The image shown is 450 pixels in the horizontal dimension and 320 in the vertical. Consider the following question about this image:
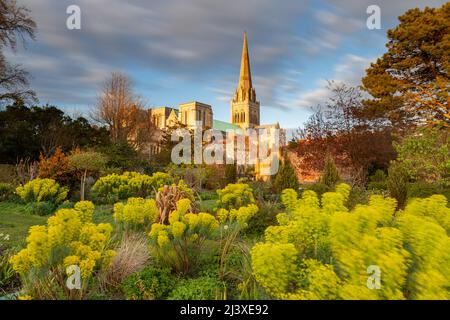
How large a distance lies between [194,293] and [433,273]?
1.77m

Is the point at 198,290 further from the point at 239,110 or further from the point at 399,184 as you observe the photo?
the point at 239,110

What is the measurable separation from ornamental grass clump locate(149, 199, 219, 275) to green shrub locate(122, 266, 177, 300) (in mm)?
294

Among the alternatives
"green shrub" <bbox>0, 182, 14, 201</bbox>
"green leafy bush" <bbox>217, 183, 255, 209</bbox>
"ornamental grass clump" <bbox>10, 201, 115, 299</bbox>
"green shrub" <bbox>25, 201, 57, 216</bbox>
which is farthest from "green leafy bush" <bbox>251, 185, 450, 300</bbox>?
"green shrub" <bbox>0, 182, 14, 201</bbox>

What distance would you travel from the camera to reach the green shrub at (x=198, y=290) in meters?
2.62

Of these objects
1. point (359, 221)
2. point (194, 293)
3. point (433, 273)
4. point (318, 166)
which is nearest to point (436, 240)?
point (433, 273)

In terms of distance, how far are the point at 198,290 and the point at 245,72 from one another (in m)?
74.6

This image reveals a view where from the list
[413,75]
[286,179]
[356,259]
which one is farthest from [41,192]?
[413,75]

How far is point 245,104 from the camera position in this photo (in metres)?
78.9

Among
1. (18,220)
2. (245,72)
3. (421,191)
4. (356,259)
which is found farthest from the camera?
(245,72)

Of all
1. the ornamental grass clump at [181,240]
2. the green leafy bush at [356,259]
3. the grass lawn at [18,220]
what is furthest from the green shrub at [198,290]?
the grass lawn at [18,220]

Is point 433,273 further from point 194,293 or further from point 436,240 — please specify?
point 194,293

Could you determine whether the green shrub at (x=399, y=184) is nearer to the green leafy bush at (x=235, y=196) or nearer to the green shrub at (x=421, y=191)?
the green shrub at (x=421, y=191)

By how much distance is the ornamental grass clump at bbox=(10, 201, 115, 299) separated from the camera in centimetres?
245

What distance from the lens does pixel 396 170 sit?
10.0 m
